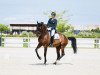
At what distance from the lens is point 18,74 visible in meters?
12.5

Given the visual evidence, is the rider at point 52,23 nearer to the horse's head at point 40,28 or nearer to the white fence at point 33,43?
the horse's head at point 40,28

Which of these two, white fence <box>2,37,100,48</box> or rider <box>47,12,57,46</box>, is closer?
rider <box>47,12,57,46</box>

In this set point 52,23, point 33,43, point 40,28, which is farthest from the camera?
point 33,43

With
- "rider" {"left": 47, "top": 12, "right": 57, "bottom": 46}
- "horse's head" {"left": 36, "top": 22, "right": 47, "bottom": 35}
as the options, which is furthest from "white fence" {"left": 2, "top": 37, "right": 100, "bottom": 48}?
"horse's head" {"left": 36, "top": 22, "right": 47, "bottom": 35}

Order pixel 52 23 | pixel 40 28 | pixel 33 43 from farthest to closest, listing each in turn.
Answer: pixel 33 43 → pixel 52 23 → pixel 40 28

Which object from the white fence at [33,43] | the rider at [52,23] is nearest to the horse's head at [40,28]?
the rider at [52,23]

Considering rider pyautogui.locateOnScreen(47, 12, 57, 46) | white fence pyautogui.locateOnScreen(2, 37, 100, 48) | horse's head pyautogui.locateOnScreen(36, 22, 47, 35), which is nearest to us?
horse's head pyautogui.locateOnScreen(36, 22, 47, 35)

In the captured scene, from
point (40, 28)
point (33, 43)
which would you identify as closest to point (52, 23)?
point (40, 28)

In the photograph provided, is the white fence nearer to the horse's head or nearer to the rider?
the rider

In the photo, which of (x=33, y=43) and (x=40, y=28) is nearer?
(x=40, y=28)

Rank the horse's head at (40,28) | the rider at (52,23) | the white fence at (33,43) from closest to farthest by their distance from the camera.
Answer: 1. the horse's head at (40,28)
2. the rider at (52,23)
3. the white fence at (33,43)

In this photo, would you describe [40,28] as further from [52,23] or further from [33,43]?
[33,43]

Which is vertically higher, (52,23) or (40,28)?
(52,23)

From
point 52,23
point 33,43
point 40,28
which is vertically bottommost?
point 33,43
